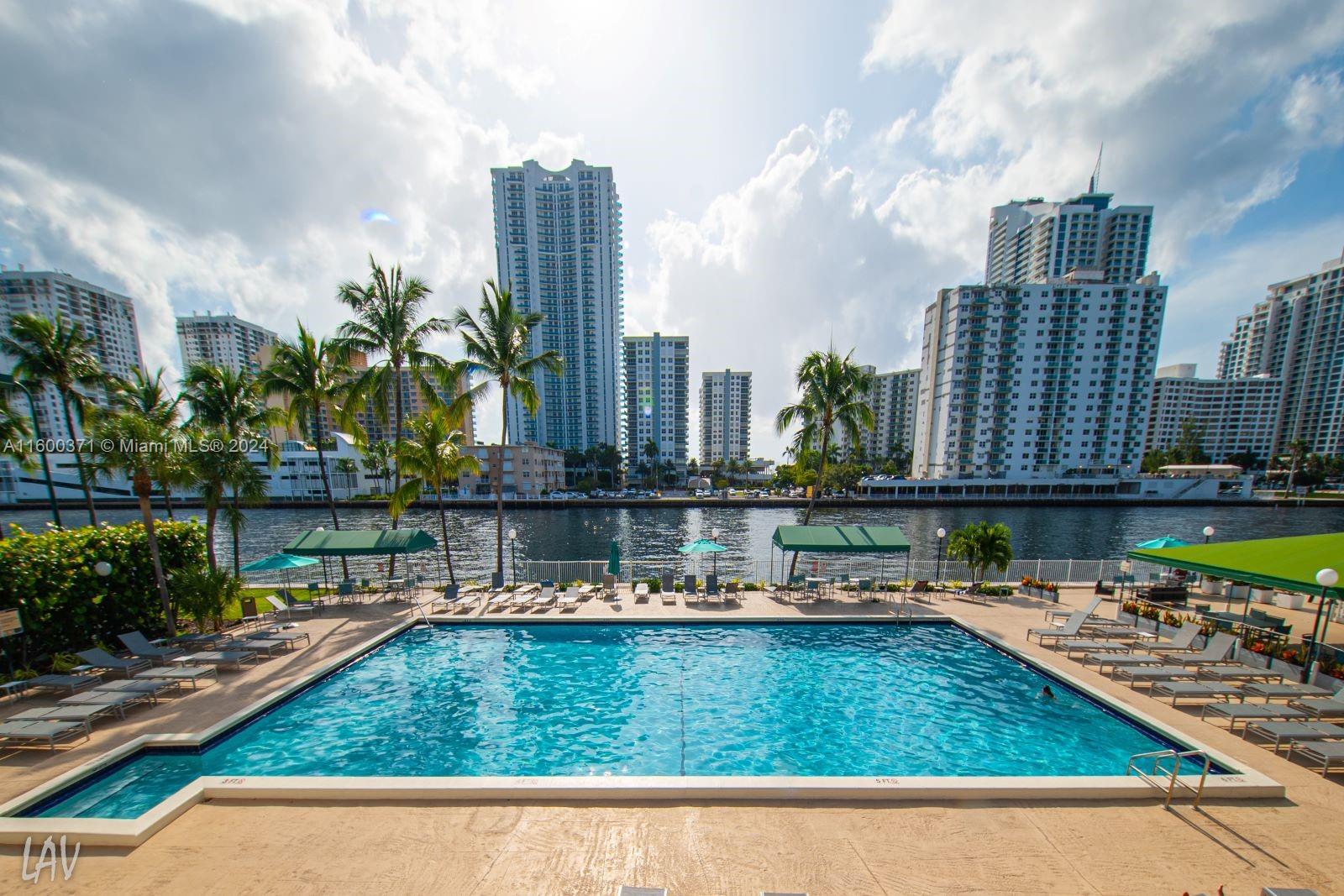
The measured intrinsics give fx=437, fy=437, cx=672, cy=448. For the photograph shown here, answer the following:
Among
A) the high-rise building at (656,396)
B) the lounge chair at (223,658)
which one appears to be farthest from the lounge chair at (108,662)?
the high-rise building at (656,396)

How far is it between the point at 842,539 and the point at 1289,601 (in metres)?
16.6

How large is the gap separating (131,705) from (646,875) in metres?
12.2

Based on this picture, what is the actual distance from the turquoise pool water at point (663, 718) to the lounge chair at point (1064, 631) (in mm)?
1399

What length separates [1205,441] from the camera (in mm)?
A: 127250

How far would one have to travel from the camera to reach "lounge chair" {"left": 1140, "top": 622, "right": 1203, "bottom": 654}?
11.8 metres

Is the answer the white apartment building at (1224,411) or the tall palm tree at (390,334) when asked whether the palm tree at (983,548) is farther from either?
the white apartment building at (1224,411)

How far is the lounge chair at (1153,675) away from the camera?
10258 millimetres

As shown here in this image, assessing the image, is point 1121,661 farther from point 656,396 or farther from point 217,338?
point 217,338

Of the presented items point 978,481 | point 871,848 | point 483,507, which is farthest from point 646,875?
point 978,481

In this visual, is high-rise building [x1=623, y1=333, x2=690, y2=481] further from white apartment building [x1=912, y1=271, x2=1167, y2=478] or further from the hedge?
the hedge

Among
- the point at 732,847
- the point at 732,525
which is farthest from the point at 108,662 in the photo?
the point at 732,525

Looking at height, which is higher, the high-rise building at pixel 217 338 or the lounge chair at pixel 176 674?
the high-rise building at pixel 217 338

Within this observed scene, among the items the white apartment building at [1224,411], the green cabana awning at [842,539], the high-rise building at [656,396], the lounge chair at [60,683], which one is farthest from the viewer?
the high-rise building at [656,396]

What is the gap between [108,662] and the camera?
10180 millimetres
